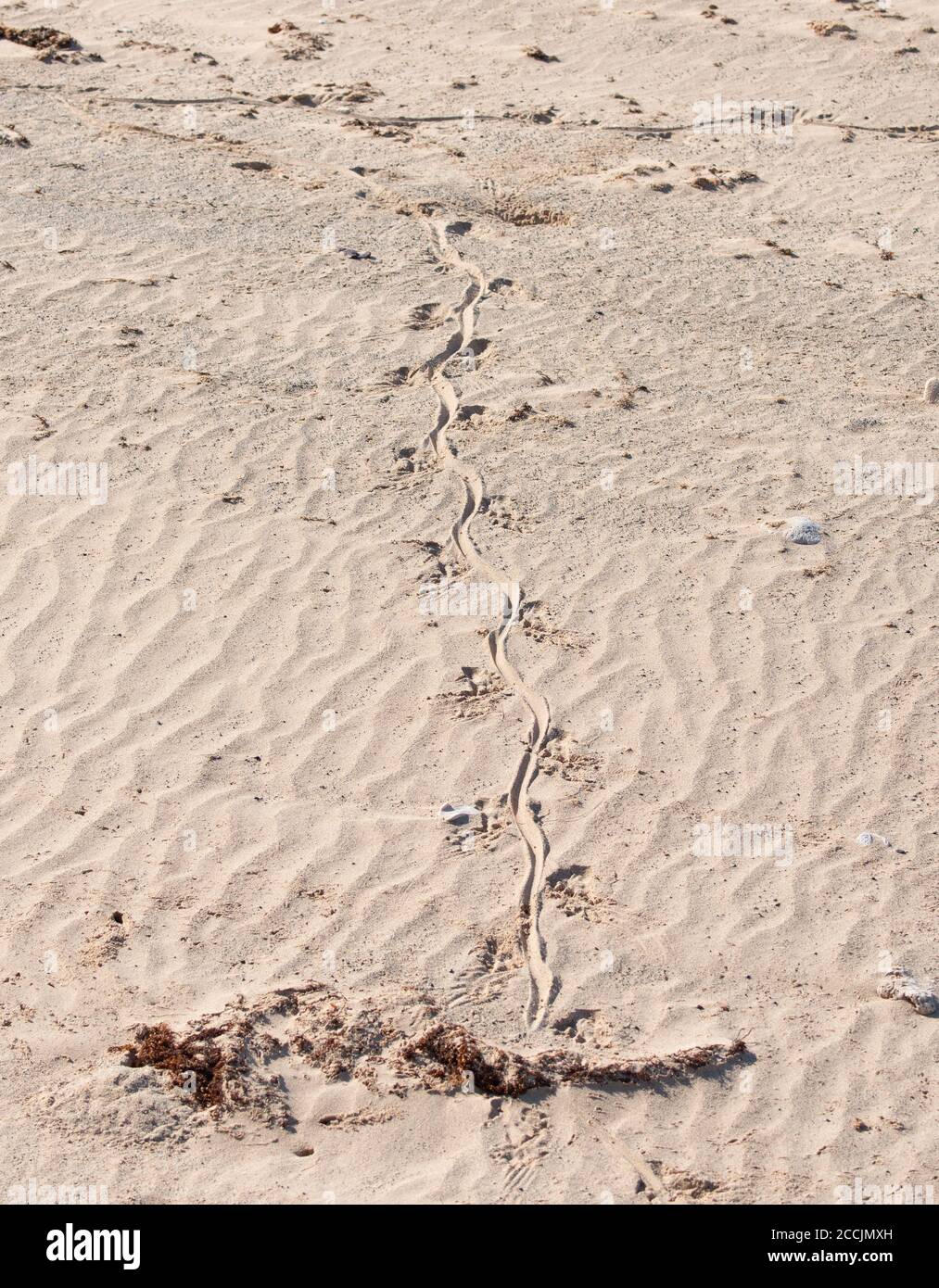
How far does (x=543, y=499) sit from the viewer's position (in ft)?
22.6

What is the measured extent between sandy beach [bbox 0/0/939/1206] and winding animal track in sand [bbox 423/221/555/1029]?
2 cm

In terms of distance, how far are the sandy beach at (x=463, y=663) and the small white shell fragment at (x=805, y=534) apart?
0.07 feet

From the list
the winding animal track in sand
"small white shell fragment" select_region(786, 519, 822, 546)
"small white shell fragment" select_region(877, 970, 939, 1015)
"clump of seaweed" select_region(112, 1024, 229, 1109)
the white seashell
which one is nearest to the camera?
"clump of seaweed" select_region(112, 1024, 229, 1109)

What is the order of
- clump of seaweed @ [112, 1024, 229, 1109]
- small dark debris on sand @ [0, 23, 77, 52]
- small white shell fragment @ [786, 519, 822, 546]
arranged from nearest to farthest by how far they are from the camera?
clump of seaweed @ [112, 1024, 229, 1109] < small white shell fragment @ [786, 519, 822, 546] < small dark debris on sand @ [0, 23, 77, 52]

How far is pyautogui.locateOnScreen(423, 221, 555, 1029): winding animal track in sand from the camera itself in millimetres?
4590

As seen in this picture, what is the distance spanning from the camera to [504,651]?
19.4ft

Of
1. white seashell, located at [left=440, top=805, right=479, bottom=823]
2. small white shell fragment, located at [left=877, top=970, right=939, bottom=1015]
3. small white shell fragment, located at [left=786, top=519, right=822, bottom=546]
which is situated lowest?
small white shell fragment, located at [left=877, top=970, right=939, bottom=1015]

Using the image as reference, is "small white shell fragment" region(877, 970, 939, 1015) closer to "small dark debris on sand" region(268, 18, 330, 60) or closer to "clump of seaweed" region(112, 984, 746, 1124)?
"clump of seaweed" region(112, 984, 746, 1124)

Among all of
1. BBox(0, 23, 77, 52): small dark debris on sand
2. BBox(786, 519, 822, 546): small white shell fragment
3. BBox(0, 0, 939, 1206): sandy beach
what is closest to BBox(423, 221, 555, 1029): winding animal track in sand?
BBox(0, 0, 939, 1206): sandy beach

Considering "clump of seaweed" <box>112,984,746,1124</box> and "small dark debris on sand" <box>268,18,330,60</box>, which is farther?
"small dark debris on sand" <box>268,18,330,60</box>

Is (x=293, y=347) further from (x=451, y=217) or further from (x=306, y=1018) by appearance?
(x=306, y=1018)

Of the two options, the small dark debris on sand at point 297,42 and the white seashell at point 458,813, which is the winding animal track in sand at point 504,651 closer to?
the white seashell at point 458,813

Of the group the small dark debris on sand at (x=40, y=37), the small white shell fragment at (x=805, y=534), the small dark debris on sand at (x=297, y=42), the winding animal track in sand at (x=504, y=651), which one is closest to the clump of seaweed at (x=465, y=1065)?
the winding animal track in sand at (x=504, y=651)

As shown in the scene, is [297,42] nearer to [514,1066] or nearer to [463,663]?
[463,663]
